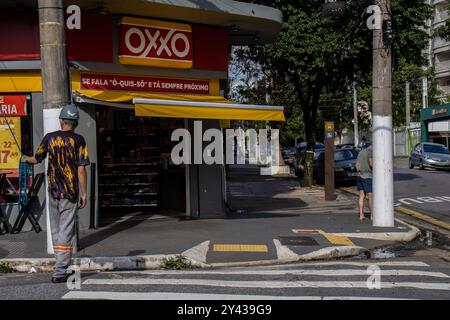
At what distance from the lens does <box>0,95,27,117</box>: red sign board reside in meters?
11.4

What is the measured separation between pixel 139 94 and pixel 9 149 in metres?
2.67

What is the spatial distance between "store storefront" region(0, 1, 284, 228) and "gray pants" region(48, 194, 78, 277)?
3.39 metres

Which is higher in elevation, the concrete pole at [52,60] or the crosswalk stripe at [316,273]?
the concrete pole at [52,60]

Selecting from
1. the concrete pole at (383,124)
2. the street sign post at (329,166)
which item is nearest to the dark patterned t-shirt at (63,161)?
the concrete pole at (383,124)

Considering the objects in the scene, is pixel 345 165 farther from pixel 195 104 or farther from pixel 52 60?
pixel 52 60

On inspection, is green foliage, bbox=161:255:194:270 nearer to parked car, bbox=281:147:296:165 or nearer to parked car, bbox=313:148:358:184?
parked car, bbox=313:148:358:184

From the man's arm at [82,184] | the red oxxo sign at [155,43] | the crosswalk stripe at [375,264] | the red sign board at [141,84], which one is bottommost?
the crosswalk stripe at [375,264]

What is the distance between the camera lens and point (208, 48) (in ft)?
43.4

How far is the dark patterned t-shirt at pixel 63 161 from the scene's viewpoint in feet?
23.5

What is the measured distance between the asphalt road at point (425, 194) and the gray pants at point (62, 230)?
9624mm

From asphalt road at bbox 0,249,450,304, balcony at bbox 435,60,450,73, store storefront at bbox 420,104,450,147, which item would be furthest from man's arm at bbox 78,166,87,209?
balcony at bbox 435,60,450,73

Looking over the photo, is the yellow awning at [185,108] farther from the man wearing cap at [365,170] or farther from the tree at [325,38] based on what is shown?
the tree at [325,38]
